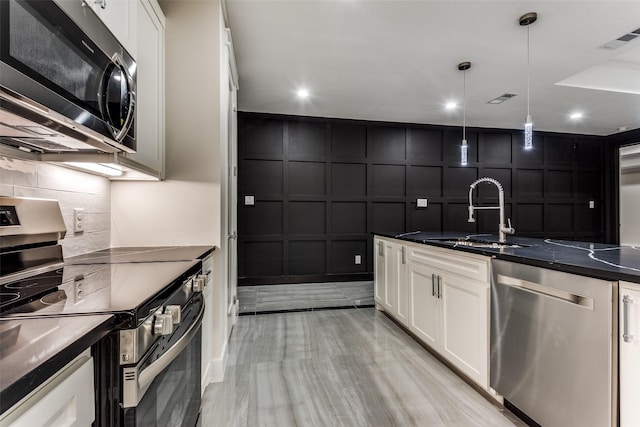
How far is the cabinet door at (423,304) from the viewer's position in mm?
2227

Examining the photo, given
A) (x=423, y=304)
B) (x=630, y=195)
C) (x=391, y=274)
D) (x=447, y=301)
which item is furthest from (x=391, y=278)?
(x=630, y=195)

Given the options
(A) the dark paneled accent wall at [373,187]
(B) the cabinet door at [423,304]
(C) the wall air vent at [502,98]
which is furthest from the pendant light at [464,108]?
(B) the cabinet door at [423,304]

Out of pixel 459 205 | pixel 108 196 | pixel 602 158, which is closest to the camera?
pixel 108 196

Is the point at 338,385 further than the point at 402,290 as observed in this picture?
No

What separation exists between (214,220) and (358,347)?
1540 mm

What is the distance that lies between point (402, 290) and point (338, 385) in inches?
43.4

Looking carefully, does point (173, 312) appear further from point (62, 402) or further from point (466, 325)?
point (466, 325)

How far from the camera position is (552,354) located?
4.51ft

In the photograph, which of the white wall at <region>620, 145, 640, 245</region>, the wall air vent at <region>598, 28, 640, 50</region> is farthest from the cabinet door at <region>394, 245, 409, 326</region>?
the white wall at <region>620, 145, 640, 245</region>

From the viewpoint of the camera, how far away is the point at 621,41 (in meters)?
2.64

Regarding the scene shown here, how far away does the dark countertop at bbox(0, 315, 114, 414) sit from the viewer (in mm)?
415

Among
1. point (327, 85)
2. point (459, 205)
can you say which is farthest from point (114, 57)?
point (459, 205)

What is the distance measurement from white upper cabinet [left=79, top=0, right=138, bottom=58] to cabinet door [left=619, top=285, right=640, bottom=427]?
2.19m

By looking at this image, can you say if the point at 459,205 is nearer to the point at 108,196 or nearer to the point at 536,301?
the point at 536,301
